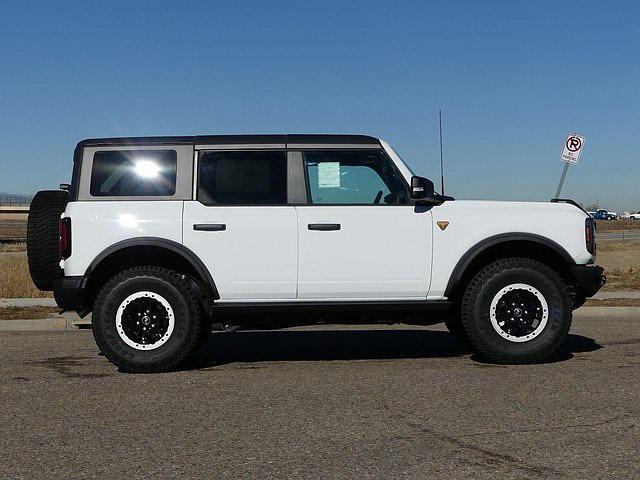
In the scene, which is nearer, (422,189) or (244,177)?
(422,189)

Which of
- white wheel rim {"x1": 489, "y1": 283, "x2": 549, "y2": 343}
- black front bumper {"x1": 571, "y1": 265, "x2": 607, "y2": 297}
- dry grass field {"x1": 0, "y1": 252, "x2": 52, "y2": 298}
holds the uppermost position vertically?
black front bumper {"x1": 571, "y1": 265, "x2": 607, "y2": 297}

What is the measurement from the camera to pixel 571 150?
13852mm

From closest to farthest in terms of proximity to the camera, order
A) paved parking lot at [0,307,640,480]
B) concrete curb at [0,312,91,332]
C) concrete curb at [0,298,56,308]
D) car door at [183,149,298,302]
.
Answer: paved parking lot at [0,307,640,480], car door at [183,149,298,302], concrete curb at [0,312,91,332], concrete curb at [0,298,56,308]

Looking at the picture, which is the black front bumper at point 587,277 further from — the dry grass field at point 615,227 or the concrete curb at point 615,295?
the dry grass field at point 615,227

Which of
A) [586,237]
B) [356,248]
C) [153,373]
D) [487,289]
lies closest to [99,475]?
[153,373]

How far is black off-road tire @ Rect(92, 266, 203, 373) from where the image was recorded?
22.9 ft

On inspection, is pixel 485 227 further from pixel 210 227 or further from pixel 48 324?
pixel 48 324

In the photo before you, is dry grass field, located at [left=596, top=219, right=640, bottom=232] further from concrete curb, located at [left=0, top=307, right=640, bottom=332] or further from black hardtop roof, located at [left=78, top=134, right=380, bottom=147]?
black hardtop roof, located at [left=78, top=134, right=380, bottom=147]

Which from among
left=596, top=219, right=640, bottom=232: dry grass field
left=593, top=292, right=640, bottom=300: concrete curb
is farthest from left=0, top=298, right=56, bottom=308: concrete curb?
left=596, top=219, right=640, bottom=232: dry grass field

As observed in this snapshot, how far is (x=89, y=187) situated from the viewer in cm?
712

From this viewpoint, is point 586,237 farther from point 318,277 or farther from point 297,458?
point 297,458

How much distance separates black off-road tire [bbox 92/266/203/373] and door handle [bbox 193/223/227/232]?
50 centimetres

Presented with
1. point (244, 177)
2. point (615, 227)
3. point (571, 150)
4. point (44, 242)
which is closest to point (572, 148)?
point (571, 150)

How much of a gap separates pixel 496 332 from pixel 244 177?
2713 millimetres
